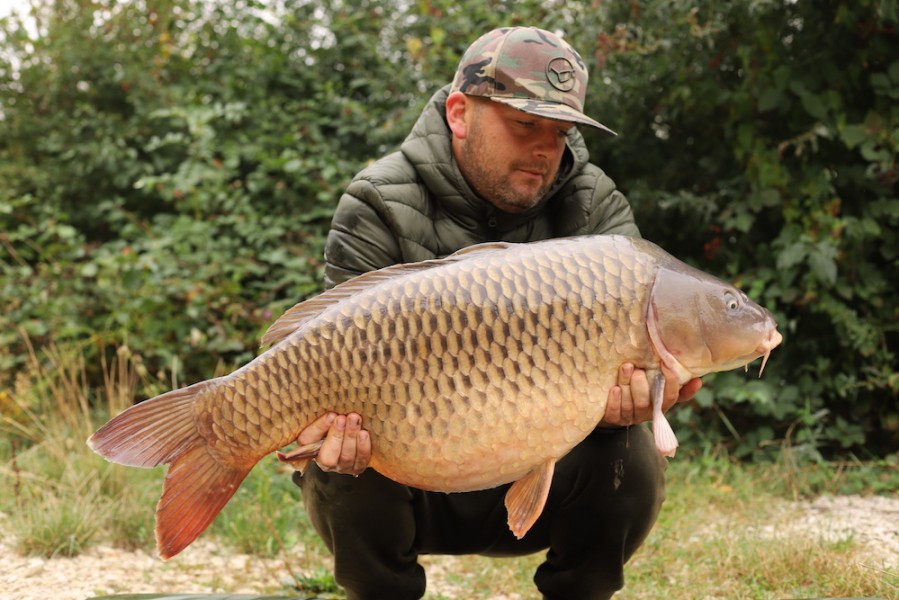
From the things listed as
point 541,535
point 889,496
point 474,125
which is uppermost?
point 474,125

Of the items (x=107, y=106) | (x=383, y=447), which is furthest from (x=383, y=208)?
(x=107, y=106)

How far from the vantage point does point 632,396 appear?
1.49m

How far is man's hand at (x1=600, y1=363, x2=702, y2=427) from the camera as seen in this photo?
4.84 feet

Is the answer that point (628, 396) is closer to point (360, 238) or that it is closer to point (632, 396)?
point (632, 396)

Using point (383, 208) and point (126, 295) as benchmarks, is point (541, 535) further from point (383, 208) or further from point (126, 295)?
point (126, 295)

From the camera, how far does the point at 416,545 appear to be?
1.91 metres

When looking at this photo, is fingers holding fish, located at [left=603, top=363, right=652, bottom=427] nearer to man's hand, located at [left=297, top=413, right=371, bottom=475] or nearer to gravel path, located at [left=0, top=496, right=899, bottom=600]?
man's hand, located at [left=297, top=413, right=371, bottom=475]

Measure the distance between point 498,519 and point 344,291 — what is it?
0.57 metres

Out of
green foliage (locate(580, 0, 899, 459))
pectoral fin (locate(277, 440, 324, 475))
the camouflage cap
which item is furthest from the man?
green foliage (locate(580, 0, 899, 459))

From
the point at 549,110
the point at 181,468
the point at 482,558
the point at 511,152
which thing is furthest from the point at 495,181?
the point at 482,558

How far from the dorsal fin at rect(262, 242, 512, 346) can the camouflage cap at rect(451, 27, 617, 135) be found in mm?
314

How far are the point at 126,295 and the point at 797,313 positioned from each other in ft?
8.28

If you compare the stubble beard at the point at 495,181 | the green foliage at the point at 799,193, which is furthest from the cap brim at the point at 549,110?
the green foliage at the point at 799,193

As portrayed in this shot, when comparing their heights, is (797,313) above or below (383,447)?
below
